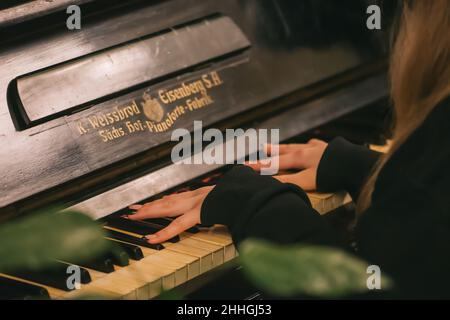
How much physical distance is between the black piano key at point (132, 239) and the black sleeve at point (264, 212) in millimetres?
123

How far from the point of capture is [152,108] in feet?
6.57

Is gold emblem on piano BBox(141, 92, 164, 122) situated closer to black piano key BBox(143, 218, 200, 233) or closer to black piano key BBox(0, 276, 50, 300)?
black piano key BBox(143, 218, 200, 233)

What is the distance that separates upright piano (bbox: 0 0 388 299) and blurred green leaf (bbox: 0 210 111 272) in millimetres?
827

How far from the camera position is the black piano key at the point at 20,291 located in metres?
1.38

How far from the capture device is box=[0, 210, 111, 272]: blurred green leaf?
0.57 meters

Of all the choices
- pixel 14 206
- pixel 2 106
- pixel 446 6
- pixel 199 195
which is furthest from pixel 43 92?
pixel 446 6

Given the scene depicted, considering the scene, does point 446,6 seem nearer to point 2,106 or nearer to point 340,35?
point 2,106

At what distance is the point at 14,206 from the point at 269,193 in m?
0.63

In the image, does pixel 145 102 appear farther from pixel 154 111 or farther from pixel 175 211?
pixel 175 211

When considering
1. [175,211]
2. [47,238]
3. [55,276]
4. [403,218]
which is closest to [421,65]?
[403,218]

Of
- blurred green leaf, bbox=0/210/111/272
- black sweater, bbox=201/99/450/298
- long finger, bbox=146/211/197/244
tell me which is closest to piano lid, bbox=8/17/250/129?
long finger, bbox=146/211/197/244

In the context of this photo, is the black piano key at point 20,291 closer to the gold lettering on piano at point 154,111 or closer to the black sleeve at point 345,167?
the gold lettering on piano at point 154,111

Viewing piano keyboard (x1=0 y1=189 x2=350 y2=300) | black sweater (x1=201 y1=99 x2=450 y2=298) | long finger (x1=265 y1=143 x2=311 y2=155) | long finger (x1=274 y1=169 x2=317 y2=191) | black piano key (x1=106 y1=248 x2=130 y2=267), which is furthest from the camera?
long finger (x1=265 y1=143 x2=311 y2=155)

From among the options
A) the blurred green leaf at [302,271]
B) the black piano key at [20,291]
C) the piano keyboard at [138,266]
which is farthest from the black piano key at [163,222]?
the blurred green leaf at [302,271]
